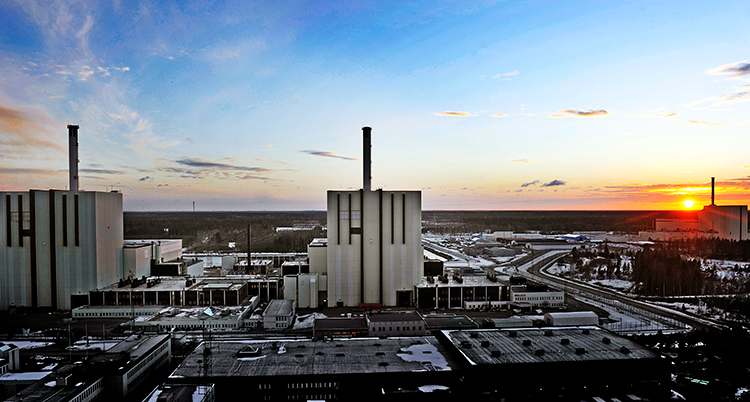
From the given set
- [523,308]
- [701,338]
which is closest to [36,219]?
[523,308]

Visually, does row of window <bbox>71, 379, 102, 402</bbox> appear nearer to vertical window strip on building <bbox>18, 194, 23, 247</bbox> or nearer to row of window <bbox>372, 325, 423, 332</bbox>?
row of window <bbox>372, 325, 423, 332</bbox>

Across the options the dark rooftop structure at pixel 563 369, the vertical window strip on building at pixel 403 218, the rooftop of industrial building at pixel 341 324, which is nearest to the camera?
the dark rooftop structure at pixel 563 369

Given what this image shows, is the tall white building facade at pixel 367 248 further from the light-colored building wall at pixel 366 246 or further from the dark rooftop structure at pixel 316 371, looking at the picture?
the dark rooftop structure at pixel 316 371

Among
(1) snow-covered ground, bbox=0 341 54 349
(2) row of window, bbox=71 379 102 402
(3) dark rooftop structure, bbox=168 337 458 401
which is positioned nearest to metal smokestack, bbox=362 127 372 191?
(3) dark rooftop structure, bbox=168 337 458 401

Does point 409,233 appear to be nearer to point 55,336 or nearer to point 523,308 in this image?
point 523,308

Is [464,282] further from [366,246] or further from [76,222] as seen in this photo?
[76,222]

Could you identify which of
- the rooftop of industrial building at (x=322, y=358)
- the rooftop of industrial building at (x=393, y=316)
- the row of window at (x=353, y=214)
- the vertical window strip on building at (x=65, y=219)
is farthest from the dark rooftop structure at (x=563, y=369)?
the vertical window strip on building at (x=65, y=219)

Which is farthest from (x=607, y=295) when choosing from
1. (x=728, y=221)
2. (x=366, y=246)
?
(x=728, y=221)
